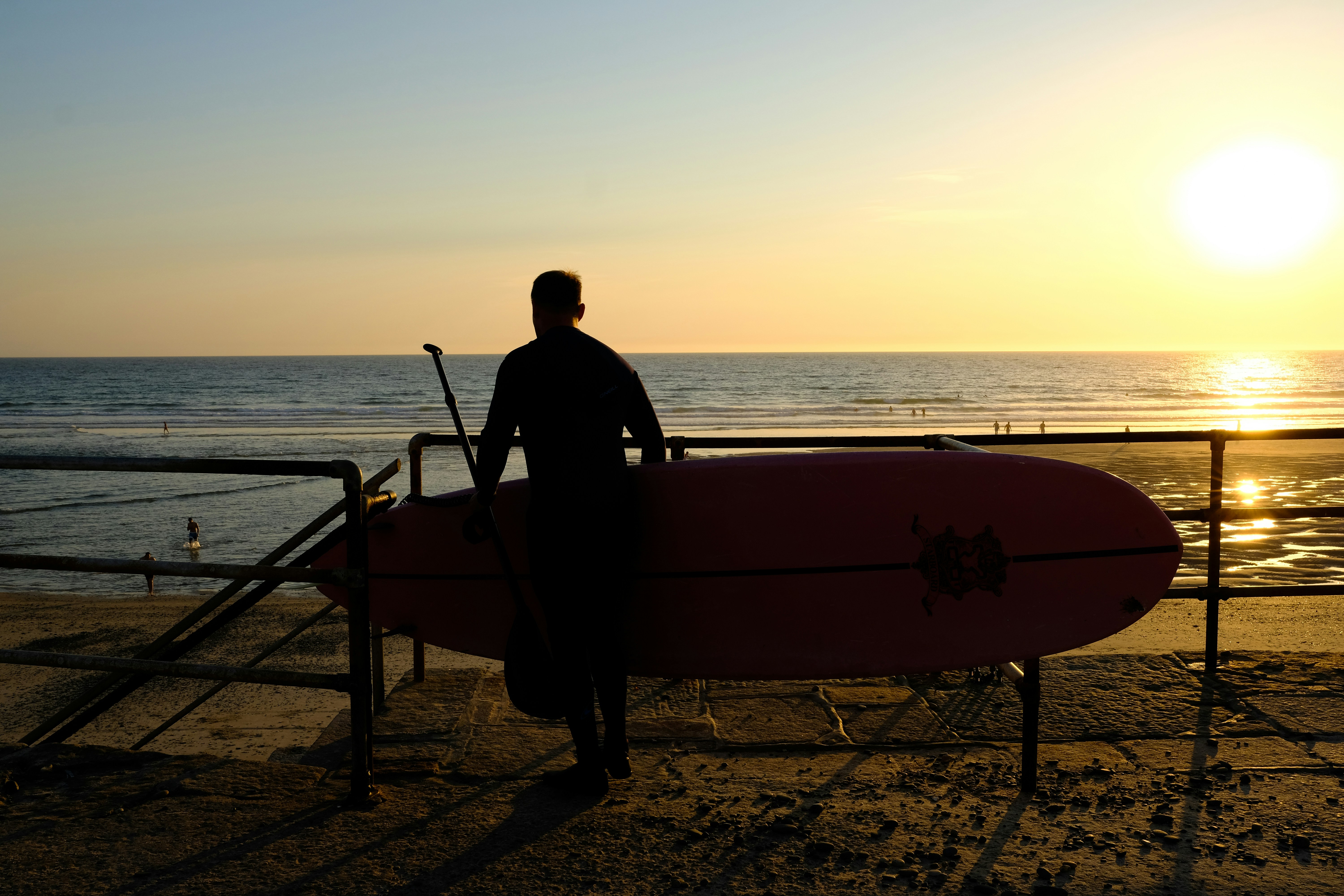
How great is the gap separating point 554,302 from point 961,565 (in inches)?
60.6

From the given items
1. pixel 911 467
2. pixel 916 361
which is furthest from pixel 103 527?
pixel 916 361

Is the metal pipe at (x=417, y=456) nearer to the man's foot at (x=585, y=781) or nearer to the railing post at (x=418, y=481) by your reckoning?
the railing post at (x=418, y=481)

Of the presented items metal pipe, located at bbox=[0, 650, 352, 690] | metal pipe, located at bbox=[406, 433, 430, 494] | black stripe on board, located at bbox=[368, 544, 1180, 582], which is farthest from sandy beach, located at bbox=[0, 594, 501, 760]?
black stripe on board, located at bbox=[368, 544, 1180, 582]

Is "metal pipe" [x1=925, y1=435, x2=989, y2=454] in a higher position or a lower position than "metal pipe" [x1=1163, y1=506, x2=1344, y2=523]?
higher

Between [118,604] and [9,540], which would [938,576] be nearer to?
[118,604]

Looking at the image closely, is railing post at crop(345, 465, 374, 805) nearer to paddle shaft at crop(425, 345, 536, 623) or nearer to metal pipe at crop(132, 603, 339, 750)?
paddle shaft at crop(425, 345, 536, 623)

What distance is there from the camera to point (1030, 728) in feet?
8.98

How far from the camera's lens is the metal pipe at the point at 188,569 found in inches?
102

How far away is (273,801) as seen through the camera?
268 cm

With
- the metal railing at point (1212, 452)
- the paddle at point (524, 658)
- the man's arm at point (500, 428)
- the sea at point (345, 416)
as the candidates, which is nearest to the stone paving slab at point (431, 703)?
the metal railing at point (1212, 452)

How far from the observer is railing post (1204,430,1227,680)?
3807 millimetres

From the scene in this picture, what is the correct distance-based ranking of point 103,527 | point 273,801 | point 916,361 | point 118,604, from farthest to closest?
point 916,361 < point 103,527 < point 118,604 < point 273,801

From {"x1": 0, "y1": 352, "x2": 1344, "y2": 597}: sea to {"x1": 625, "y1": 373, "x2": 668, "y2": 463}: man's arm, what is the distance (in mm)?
1584

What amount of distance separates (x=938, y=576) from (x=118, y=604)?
21.5 ft
